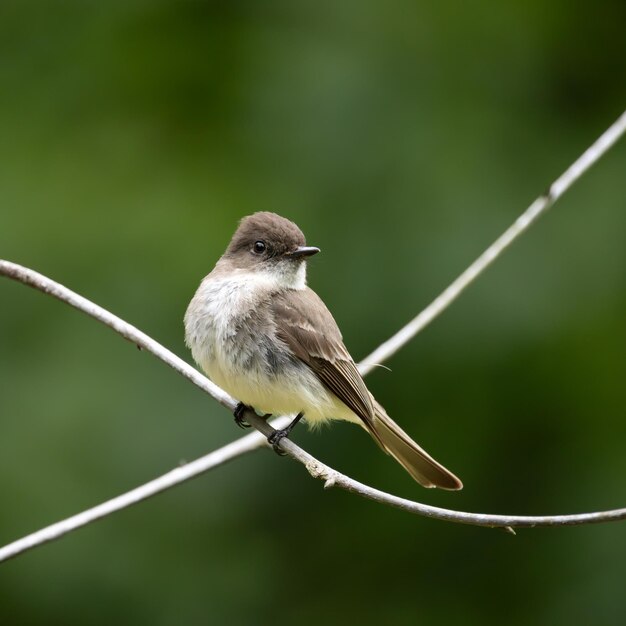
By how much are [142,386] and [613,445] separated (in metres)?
2.01

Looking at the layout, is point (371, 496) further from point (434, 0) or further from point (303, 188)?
point (434, 0)

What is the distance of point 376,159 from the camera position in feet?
17.1

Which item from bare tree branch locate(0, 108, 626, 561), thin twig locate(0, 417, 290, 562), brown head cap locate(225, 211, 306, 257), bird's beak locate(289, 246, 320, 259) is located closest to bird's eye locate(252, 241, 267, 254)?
brown head cap locate(225, 211, 306, 257)

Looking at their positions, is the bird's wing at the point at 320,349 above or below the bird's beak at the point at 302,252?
below

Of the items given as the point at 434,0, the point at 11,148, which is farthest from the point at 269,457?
the point at 434,0

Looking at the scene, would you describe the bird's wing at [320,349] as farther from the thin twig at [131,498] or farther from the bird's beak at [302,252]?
the thin twig at [131,498]

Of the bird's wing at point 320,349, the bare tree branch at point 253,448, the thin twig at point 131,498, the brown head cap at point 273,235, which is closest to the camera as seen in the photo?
the bare tree branch at point 253,448

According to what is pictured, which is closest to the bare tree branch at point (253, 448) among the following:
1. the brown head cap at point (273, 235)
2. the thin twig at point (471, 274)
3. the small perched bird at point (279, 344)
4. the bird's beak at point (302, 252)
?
the thin twig at point (471, 274)

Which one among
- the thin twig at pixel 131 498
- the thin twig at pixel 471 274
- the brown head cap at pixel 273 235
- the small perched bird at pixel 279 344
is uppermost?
the thin twig at pixel 471 274

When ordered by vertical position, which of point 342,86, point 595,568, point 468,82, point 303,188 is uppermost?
point 468,82

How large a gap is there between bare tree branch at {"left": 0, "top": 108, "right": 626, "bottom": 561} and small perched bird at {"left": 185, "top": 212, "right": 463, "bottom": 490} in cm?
15

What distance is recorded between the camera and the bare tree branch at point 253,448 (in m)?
2.75

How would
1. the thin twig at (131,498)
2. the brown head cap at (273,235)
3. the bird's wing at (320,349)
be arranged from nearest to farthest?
the thin twig at (131,498) → the bird's wing at (320,349) → the brown head cap at (273,235)

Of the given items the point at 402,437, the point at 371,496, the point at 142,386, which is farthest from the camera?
the point at 142,386
